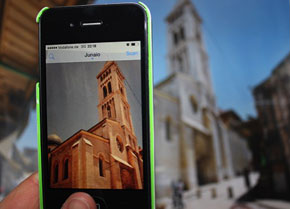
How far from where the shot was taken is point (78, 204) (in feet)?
0.76

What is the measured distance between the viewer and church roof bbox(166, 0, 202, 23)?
0.84 meters

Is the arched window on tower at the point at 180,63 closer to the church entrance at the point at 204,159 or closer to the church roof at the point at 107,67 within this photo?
the church entrance at the point at 204,159

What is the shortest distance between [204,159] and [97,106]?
0.81 m

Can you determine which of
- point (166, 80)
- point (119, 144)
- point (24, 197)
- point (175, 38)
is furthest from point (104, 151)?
point (175, 38)

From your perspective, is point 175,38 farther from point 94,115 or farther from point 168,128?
point 94,115

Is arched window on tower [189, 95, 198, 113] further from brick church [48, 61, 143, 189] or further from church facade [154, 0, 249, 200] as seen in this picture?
brick church [48, 61, 143, 189]

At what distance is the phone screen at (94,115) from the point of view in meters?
0.26

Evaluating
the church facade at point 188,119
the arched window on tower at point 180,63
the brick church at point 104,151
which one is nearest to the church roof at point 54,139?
the brick church at point 104,151

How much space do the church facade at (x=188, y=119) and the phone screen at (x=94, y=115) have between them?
64 cm

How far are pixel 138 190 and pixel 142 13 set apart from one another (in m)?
0.23

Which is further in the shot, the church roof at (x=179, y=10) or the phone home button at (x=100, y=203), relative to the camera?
the church roof at (x=179, y=10)

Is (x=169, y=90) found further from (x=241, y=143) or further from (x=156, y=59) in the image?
(x=241, y=143)

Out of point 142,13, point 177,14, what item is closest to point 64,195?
point 142,13

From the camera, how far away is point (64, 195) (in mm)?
263
